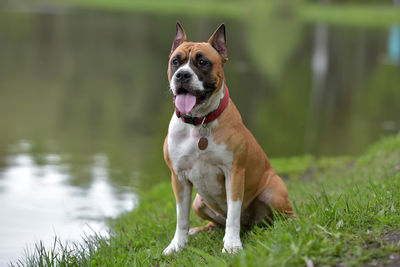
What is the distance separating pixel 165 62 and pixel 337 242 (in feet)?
57.2

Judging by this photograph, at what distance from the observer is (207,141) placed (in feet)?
16.0

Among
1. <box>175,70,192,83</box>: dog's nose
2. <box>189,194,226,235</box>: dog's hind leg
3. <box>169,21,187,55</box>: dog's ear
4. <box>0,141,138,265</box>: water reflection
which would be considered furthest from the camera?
<box>0,141,138,265</box>: water reflection

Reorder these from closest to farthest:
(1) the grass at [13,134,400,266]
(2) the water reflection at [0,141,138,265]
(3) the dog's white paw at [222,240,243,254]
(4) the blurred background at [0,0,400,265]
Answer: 1. (1) the grass at [13,134,400,266]
2. (3) the dog's white paw at [222,240,243,254]
3. (2) the water reflection at [0,141,138,265]
4. (4) the blurred background at [0,0,400,265]

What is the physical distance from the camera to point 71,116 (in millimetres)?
12875

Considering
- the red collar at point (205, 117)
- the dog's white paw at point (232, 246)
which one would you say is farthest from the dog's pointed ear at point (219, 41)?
the dog's white paw at point (232, 246)

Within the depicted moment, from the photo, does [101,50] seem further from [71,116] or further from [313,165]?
[313,165]

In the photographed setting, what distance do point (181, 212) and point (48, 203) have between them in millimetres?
2996

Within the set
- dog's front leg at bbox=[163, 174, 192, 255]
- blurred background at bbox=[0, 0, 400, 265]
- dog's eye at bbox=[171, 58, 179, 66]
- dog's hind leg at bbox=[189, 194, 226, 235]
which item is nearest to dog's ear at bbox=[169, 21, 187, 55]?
dog's eye at bbox=[171, 58, 179, 66]

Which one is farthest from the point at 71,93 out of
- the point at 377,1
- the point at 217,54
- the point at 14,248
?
the point at 377,1

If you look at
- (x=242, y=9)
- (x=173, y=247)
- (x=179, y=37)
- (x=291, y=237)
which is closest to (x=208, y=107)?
(x=179, y=37)

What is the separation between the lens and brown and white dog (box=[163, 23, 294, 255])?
188 inches

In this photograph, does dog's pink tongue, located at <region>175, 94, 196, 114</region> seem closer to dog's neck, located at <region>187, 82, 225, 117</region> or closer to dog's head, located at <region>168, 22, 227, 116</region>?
dog's head, located at <region>168, 22, 227, 116</region>

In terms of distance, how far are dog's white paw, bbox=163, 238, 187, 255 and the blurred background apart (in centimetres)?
88

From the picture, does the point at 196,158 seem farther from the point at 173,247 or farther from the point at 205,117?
the point at 173,247
